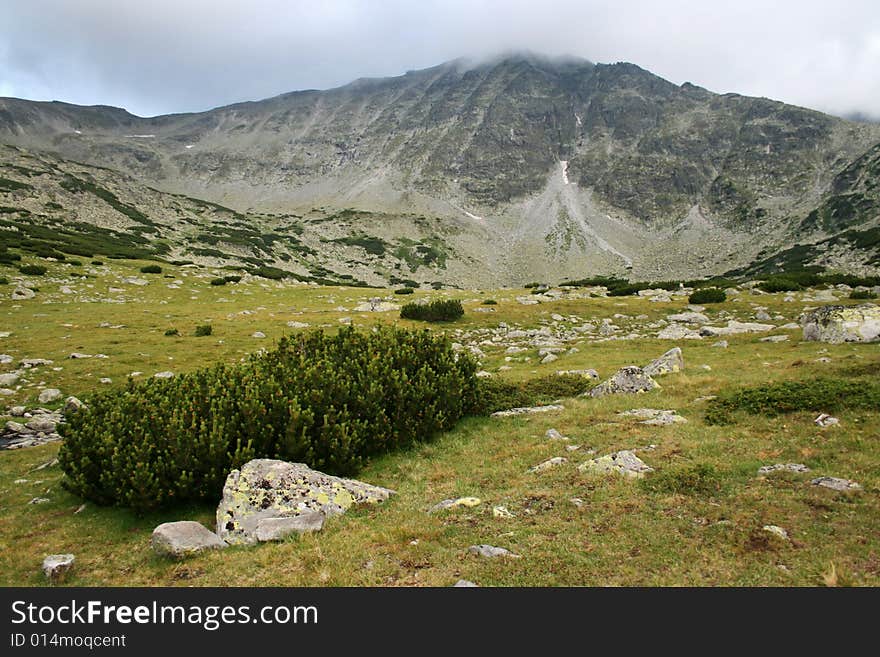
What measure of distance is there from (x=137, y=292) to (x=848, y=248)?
12546 cm

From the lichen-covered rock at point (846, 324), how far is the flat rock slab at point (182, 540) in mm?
22791

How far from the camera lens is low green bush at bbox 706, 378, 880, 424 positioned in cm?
1059

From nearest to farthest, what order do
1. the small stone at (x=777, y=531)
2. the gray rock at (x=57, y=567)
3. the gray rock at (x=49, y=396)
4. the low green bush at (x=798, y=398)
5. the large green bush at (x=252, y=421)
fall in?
the small stone at (x=777, y=531)
the gray rock at (x=57, y=567)
the large green bush at (x=252, y=421)
the low green bush at (x=798, y=398)
the gray rock at (x=49, y=396)

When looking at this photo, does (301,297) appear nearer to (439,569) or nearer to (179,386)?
(179,386)

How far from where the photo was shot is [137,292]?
41.8 meters

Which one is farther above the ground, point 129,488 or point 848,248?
point 848,248

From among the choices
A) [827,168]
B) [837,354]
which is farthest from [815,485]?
[827,168]

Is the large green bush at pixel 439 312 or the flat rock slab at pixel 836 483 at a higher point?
the flat rock slab at pixel 836 483

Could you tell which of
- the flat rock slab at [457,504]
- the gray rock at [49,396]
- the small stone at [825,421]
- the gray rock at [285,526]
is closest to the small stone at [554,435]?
the flat rock slab at [457,504]

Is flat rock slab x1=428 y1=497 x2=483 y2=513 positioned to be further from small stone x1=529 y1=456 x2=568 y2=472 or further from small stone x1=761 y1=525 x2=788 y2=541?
small stone x1=761 y1=525 x2=788 y2=541

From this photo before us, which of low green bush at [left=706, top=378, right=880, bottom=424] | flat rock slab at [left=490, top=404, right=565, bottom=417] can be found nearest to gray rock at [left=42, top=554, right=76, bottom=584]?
flat rock slab at [left=490, top=404, right=565, bottom=417]

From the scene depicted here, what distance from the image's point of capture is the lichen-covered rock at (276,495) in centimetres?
792

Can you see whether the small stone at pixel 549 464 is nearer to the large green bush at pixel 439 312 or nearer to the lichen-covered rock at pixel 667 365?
the lichen-covered rock at pixel 667 365

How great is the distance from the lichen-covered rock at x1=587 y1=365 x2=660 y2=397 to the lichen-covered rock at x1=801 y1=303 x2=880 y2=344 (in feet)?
32.5
